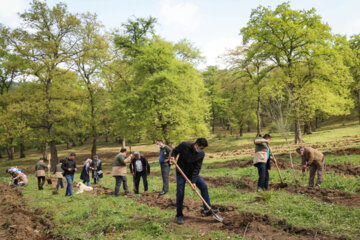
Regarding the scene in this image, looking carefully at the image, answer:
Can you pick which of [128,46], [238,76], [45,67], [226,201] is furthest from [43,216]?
[238,76]

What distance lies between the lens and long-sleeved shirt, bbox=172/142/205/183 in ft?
21.4

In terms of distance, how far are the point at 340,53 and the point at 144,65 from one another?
71.3ft

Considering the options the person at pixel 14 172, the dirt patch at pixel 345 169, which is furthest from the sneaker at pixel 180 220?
the person at pixel 14 172

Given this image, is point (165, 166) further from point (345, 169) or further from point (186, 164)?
point (345, 169)

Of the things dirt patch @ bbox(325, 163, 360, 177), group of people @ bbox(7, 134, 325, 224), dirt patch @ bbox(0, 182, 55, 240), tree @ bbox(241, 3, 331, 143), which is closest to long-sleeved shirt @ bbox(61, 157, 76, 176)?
group of people @ bbox(7, 134, 325, 224)

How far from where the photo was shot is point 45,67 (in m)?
25.4

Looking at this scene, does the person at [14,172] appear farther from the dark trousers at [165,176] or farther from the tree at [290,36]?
the tree at [290,36]

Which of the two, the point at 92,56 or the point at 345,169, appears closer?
the point at 345,169

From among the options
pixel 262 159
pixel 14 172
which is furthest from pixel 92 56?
pixel 262 159

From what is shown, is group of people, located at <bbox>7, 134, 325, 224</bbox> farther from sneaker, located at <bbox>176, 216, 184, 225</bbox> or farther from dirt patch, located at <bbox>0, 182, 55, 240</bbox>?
dirt patch, located at <bbox>0, 182, 55, 240</bbox>

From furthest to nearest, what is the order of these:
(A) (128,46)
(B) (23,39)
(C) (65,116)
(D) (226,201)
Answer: (A) (128,46)
(C) (65,116)
(B) (23,39)
(D) (226,201)

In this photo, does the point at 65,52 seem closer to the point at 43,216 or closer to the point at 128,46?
the point at 128,46

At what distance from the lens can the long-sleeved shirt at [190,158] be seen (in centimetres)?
651

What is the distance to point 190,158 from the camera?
653 cm
